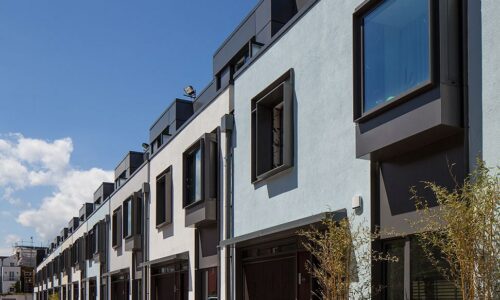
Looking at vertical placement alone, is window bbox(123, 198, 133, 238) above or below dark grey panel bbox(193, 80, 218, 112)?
below

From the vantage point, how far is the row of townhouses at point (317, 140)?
6.80 m

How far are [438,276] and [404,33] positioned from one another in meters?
3.05

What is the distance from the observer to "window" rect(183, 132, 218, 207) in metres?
14.9

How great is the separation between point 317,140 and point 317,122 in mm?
307

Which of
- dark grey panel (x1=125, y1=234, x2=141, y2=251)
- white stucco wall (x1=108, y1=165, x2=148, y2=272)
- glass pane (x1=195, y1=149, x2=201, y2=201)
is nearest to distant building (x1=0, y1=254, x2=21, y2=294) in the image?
white stucco wall (x1=108, y1=165, x2=148, y2=272)

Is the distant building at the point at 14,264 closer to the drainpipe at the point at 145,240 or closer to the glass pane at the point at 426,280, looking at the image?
the drainpipe at the point at 145,240

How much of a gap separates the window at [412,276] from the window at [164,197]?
11.3m

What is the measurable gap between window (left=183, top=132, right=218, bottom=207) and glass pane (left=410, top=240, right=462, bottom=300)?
308 inches

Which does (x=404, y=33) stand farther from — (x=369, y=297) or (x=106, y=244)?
(x=106, y=244)

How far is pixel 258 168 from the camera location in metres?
12.2

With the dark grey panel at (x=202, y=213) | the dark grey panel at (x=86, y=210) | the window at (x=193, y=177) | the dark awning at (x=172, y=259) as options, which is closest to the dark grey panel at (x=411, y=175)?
the dark grey panel at (x=202, y=213)

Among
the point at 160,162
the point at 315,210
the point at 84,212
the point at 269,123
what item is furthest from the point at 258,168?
the point at 84,212

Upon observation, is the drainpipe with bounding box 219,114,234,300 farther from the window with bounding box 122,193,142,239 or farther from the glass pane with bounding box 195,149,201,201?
the window with bounding box 122,193,142,239

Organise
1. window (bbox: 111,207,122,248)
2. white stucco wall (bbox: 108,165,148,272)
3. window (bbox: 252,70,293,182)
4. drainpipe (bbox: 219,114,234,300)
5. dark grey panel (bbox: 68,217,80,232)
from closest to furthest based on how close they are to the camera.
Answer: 1. window (bbox: 252,70,293,182)
2. drainpipe (bbox: 219,114,234,300)
3. white stucco wall (bbox: 108,165,148,272)
4. window (bbox: 111,207,122,248)
5. dark grey panel (bbox: 68,217,80,232)
